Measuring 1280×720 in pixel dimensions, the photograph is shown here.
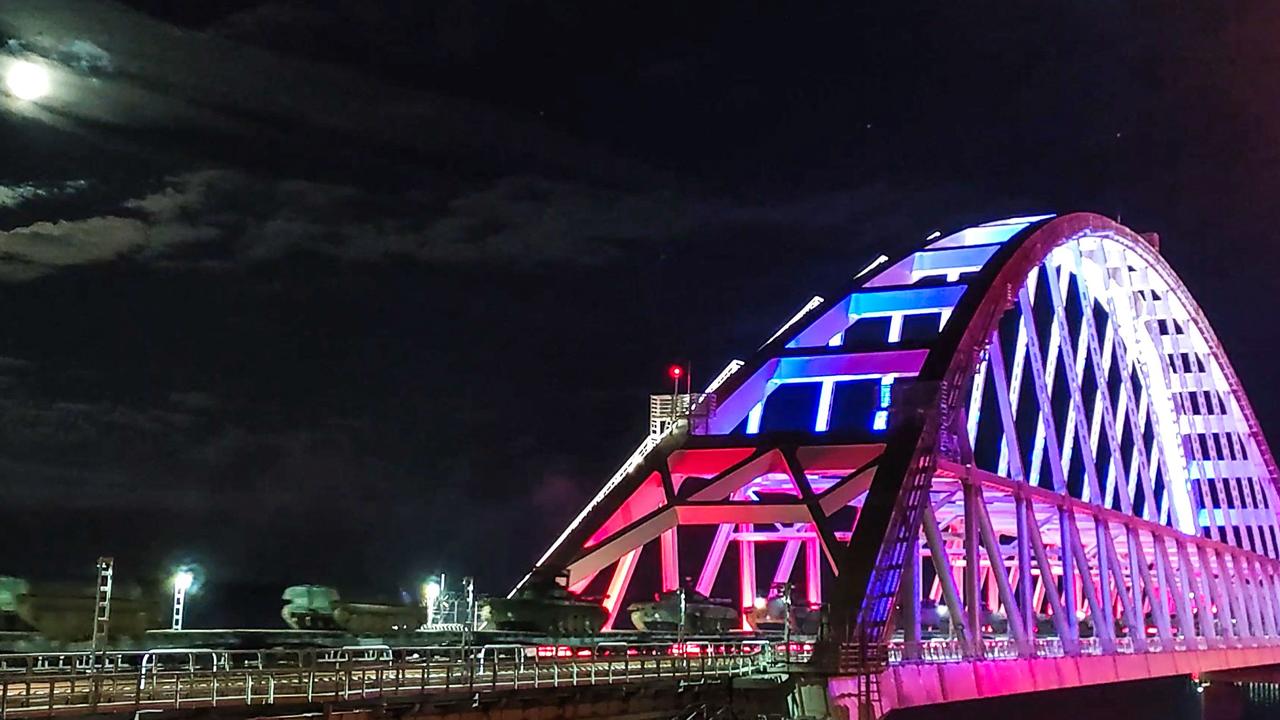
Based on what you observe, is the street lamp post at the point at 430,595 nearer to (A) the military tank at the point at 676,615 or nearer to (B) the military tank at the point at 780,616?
(A) the military tank at the point at 676,615

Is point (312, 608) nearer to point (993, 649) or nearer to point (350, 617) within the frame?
point (350, 617)

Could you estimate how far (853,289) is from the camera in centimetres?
5306

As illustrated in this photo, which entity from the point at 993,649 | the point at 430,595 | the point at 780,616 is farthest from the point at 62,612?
the point at 780,616

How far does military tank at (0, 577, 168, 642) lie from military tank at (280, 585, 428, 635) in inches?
301

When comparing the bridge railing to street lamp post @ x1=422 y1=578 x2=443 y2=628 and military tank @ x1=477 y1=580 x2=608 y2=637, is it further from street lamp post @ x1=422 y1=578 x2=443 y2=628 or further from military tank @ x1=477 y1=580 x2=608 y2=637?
street lamp post @ x1=422 y1=578 x2=443 y2=628

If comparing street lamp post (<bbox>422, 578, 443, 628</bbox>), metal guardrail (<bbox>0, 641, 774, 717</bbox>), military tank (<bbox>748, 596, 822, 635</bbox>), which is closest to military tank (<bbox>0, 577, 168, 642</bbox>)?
metal guardrail (<bbox>0, 641, 774, 717</bbox>)

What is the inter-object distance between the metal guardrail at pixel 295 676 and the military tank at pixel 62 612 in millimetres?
3465

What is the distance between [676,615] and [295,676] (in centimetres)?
2258

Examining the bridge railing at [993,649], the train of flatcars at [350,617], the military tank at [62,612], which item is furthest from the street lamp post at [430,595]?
the bridge railing at [993,649]

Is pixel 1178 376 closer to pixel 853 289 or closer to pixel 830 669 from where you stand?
pixel 853 289

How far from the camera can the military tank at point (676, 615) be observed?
4719cm

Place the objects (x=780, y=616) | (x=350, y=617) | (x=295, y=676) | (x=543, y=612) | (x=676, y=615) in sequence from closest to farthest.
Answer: (x=295, y=676)
(x=543, y=612)
(x=350, y=617)
(x=676, y=615)
(x=780, y=616)

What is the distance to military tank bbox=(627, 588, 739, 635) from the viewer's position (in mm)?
47188

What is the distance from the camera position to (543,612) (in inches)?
1647
